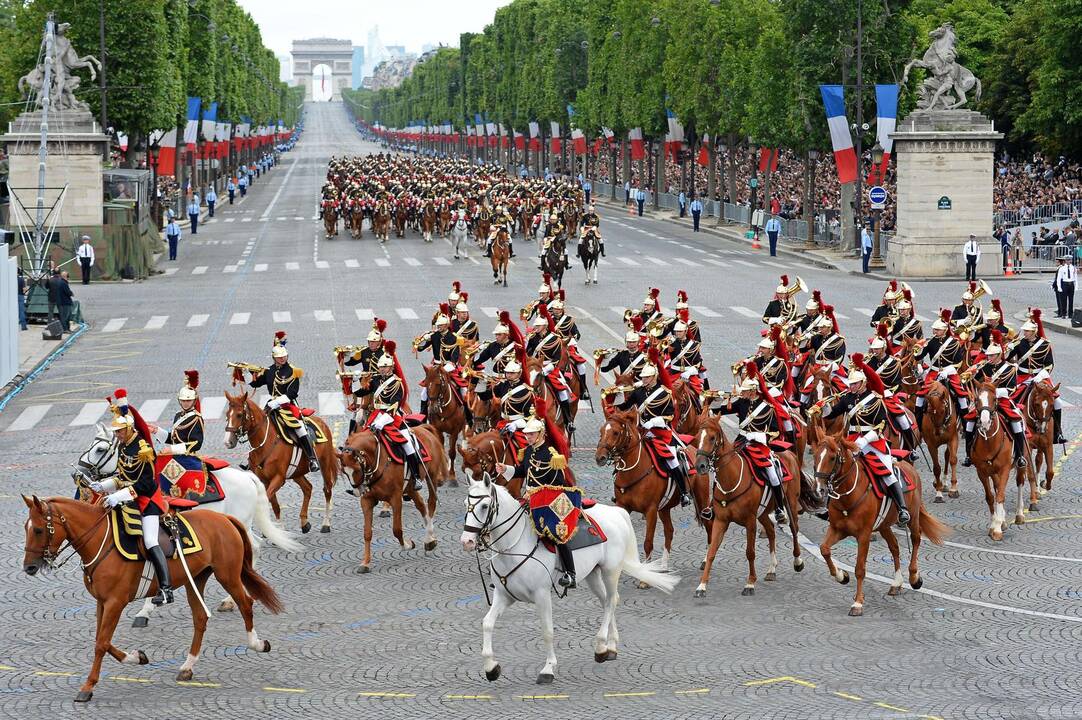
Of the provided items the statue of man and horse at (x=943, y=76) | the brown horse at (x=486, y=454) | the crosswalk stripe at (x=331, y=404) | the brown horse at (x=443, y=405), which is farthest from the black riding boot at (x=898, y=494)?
the statue of man and horse at (x=943, y=76)

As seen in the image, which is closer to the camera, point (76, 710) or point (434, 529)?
Result: point (76, 710)

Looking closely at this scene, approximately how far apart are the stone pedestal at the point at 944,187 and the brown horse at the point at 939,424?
32690mm

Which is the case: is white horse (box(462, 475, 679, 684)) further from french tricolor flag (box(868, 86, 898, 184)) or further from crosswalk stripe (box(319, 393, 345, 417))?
french tricolor flag (box(868, 86, 898, 184))

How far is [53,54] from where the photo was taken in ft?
181

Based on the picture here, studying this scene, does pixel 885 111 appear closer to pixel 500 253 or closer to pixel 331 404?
pixel 500 253

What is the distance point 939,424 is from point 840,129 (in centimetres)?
3810

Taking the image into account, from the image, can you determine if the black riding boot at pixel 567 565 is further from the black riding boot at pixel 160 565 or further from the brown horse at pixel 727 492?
the black riding boot at pixel 160 565

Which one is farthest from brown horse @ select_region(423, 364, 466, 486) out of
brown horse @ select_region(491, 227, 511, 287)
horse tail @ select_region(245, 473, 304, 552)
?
brown horse @ select_region(491, 227, 511, 287)

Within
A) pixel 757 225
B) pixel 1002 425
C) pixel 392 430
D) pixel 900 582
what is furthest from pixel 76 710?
pixel 757 225

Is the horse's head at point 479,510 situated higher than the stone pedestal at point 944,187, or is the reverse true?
the stone pedestal at point 944,187

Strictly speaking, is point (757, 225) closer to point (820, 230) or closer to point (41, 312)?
point (820, 230)

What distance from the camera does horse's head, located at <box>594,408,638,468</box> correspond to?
16859 millimetres

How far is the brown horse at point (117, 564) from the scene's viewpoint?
13.3m

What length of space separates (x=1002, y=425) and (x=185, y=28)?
63.4 meters
